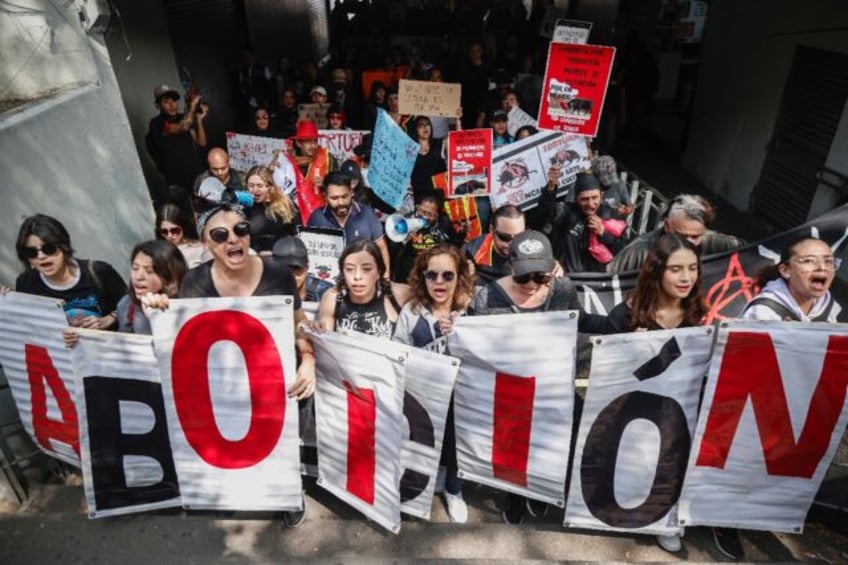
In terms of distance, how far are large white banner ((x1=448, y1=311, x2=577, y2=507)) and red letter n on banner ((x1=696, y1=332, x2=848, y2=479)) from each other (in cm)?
77

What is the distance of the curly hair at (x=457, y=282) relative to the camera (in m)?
3.40

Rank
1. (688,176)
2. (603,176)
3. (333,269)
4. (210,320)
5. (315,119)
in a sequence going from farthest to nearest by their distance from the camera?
(688,176) → (315,119) → (603,176) → (333,269) → (210,320)

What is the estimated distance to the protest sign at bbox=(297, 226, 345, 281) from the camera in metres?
4.63

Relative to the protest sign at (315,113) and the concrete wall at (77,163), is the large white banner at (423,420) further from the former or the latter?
the protest sign at (315,113)

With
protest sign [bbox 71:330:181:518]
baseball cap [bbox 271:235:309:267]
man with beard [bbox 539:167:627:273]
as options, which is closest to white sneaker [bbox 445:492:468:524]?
protest sign [bbox 71:330:181:518]

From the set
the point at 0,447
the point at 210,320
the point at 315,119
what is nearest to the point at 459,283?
the point at 210,320

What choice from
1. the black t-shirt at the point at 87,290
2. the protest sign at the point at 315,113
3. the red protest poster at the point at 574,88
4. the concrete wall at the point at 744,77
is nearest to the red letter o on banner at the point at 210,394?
the black t-shirt at the point at 87,290

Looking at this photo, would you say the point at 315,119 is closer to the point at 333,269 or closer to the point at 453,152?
the point at 453,152

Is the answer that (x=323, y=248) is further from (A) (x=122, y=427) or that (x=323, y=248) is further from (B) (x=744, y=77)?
(B) (x=744, y=77)

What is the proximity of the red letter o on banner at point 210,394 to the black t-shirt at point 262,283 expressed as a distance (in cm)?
34

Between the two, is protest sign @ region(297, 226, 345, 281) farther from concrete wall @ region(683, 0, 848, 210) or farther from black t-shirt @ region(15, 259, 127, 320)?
concrete wall @ region(683, 0, 848, 210)

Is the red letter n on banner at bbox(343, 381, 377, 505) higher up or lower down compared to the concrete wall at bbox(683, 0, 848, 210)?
lower down

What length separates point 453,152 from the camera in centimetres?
581

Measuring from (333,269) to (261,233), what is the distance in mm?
831
